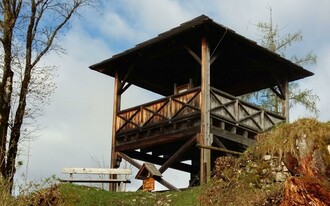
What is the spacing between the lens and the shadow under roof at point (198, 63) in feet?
55.9

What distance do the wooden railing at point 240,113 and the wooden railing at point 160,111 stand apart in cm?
56

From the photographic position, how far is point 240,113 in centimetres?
1766

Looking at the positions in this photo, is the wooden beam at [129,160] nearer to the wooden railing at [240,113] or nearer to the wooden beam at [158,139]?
the wooden beam at [158,139]

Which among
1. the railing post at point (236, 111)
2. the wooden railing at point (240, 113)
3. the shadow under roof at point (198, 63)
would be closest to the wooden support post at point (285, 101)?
the shadow under roof at point (198, 63)

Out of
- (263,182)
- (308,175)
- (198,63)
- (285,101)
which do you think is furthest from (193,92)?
(308,175)

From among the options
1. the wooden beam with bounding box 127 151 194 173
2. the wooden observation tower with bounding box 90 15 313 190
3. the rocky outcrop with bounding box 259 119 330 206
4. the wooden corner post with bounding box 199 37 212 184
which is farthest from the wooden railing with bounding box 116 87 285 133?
the rocky outcrop with bounding box 259 119 330 206

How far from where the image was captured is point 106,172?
51.6ft

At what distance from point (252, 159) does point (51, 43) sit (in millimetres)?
7648

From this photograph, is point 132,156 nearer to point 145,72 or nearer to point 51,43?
point 145,72

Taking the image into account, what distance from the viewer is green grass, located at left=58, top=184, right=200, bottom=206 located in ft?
44.0

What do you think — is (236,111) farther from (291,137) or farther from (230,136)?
(291,137)

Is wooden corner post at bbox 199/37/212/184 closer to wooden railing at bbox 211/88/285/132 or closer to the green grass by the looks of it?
wooden railing at bbox 211/88/285/132

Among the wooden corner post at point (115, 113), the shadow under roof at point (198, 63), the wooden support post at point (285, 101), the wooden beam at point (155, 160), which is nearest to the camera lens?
the shadow under roof at point (198, 63)

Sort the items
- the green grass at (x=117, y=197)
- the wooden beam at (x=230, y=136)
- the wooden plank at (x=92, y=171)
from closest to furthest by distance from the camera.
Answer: the green grass at (x=117, y=197)
the wooden plank at (x=92, y=171)
the wooden beam at (x=230, y=136)
